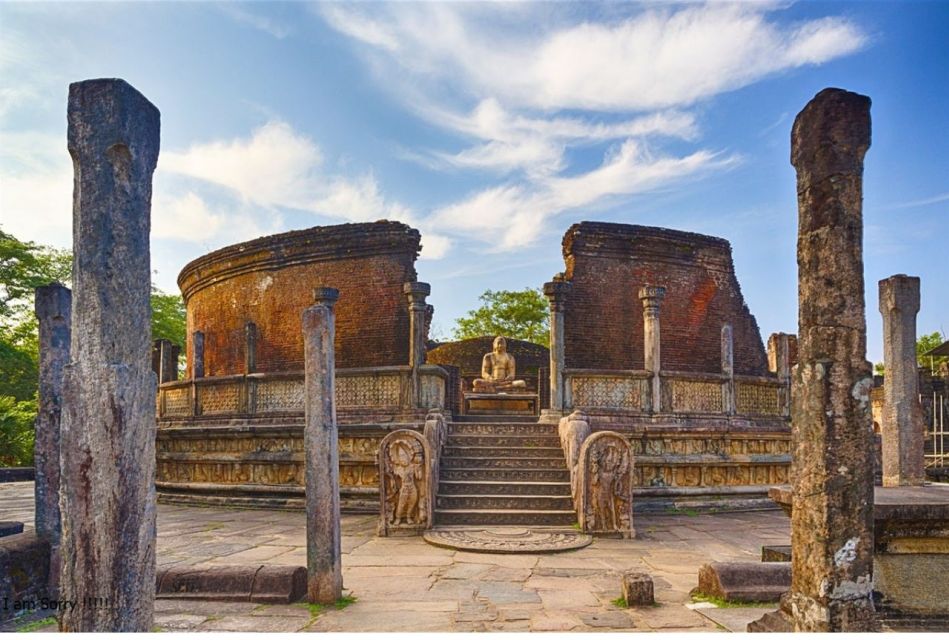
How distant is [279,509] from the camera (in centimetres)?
1166

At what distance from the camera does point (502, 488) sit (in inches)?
388

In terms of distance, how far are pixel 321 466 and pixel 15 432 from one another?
2154 cm

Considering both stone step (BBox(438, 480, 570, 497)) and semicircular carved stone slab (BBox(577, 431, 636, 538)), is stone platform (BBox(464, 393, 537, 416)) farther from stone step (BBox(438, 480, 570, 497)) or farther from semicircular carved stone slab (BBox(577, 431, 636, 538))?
semicircular carved stone slab (BBox(577, 431, 636, 538))

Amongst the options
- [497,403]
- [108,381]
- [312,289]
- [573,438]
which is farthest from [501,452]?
[312,289]

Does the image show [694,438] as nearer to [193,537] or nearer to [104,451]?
[193,537]

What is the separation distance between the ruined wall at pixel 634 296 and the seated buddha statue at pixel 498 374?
58.0 inches

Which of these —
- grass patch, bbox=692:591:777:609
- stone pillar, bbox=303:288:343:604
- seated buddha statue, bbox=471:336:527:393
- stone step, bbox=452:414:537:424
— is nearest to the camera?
grass patch, bbox=692:591:777:609

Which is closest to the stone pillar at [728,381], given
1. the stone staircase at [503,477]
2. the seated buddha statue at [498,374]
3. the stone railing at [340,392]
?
the stone staircase at [503,477]

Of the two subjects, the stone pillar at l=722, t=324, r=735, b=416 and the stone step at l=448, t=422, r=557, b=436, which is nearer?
the stone step at l=448, t=422, r=557, b=436

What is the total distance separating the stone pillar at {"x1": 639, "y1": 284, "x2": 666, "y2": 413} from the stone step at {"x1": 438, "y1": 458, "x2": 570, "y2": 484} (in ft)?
7.87

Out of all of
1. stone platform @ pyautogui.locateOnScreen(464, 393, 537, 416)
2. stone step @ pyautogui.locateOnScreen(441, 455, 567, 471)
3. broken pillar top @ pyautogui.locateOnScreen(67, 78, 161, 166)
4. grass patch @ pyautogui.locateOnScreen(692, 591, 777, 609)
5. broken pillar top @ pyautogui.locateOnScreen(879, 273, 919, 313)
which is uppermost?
broken pillar top @ pyautogui.locateOnScreen(67, 78, 161, 166)

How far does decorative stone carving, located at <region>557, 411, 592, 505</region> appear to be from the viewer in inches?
385

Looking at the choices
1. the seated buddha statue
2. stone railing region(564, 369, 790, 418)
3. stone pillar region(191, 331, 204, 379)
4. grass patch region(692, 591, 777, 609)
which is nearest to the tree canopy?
stone pillar region(191, 331, 204, 379)

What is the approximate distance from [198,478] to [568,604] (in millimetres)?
9662
